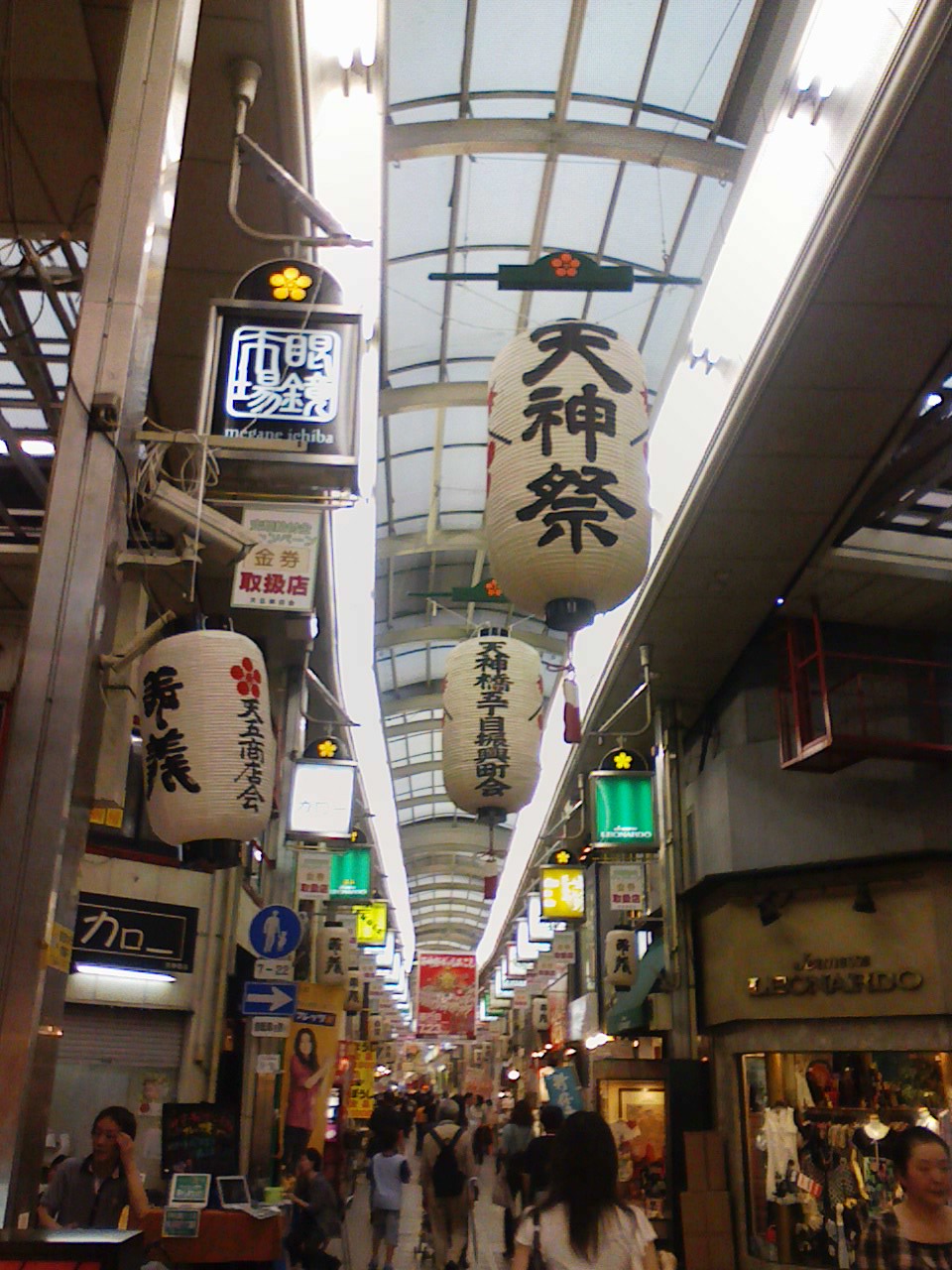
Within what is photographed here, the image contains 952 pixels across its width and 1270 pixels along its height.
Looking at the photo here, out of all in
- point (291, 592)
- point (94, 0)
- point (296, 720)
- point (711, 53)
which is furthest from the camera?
point (296, 720)

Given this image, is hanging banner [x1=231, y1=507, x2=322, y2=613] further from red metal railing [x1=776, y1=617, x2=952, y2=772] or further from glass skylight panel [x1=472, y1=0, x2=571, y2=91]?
red metal railing [x1=776, y1=617, x2=952, y2=772]

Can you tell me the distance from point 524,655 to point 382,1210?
5.54 metres

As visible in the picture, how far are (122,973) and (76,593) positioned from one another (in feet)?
25.9

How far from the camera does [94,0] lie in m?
5.04

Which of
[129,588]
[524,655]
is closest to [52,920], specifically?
[129,588]

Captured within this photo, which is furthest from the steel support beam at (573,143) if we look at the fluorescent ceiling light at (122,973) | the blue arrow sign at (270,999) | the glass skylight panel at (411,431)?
the fluorescent ceiling light at (122,973)

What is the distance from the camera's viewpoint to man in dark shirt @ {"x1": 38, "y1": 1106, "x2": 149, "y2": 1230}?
15.9 feet

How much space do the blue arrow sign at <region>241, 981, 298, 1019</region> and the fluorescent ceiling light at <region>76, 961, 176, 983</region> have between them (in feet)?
7.12

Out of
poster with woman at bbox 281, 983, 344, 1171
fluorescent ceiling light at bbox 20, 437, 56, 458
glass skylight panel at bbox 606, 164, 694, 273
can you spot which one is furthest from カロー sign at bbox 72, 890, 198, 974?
glass skylight panel at bbox 606, 164, 694, 273

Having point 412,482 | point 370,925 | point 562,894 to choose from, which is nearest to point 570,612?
point 412,482

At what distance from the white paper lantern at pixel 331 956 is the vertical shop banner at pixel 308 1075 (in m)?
4.43

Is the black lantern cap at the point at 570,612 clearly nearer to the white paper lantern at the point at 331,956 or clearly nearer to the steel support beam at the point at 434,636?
the steel support beam at the point at 434,636

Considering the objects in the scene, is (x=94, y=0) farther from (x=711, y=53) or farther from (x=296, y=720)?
(x=296, y=720)

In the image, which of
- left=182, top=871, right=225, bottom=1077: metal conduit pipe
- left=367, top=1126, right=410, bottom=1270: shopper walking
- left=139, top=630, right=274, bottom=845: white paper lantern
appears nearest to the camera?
left=139, top=630, right=274, bottom=845: white paper lantern
